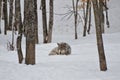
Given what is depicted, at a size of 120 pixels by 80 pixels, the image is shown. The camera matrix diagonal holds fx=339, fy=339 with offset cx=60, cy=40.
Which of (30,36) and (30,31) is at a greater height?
(30,31)

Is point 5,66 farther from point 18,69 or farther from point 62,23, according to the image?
point 62,23

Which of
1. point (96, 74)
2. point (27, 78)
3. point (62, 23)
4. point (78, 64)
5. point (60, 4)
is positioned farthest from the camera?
point (60, 4)

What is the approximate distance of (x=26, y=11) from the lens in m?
11.1

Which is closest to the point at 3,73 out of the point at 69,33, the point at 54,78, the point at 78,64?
the point at 54,78

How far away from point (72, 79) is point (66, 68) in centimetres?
146

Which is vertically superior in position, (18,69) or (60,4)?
(60,4)

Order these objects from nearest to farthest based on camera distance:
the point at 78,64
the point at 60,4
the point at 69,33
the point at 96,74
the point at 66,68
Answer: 1. the point at 96,74
2. the point at 66,68
3. the point at 78,64
4. the point at 69,33
5. the point at 60,4

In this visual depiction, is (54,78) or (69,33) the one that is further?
(69,33)

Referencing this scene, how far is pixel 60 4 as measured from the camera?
1823 inches

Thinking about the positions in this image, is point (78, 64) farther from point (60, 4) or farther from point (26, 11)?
point (60, 4)

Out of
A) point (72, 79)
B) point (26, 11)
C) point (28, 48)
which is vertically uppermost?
point (26, 11)

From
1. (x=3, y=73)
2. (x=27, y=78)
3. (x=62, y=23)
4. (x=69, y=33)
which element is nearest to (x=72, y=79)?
(x=27, y=78)

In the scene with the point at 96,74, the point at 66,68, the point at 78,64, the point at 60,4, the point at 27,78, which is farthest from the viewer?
the point at 60,4

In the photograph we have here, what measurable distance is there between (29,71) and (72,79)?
143 centimetres
